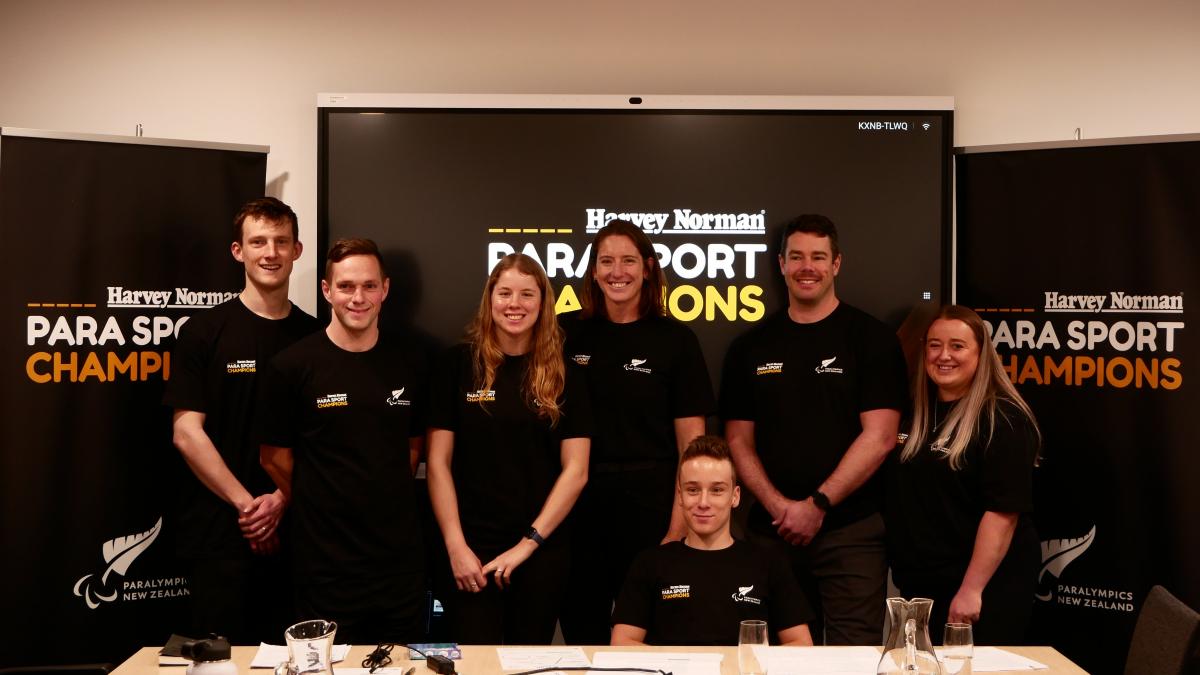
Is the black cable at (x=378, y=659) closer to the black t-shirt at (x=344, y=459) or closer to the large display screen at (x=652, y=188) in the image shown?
A: the black t-shirt at (x=344, y=459)

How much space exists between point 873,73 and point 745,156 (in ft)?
2.21

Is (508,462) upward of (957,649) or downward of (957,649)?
upward

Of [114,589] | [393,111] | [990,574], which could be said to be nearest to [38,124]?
[393,111]

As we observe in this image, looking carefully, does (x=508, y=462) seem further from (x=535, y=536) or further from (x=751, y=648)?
(x=751, y=648)

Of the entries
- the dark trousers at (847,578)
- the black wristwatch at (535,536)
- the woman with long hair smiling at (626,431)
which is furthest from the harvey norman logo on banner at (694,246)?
the black wristwatch at (535,536)

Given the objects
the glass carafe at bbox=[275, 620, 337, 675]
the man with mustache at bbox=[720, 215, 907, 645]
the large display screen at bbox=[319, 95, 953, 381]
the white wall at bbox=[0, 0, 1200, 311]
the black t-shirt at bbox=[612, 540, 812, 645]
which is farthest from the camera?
the white wall at bbox=[0, 0, 1200, 311]

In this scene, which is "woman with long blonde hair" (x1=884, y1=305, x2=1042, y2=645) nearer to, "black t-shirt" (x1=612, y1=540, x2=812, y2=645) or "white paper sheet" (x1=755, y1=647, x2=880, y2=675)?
"black t-shirt" (x1=612, y1=540, x2=812, y2=645)

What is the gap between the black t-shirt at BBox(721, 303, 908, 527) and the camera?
3.61 meters

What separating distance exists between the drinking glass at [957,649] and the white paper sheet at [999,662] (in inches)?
11.1

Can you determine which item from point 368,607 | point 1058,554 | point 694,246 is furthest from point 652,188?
point 1058,554

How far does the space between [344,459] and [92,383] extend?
121 centimetres

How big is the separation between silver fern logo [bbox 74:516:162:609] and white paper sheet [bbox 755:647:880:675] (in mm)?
2454

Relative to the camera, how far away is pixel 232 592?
11.5 feet

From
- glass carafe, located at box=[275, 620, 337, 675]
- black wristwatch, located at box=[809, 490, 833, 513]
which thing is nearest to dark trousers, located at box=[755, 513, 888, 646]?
black wristwatch, located at box=[809, 490, 833, 513]
